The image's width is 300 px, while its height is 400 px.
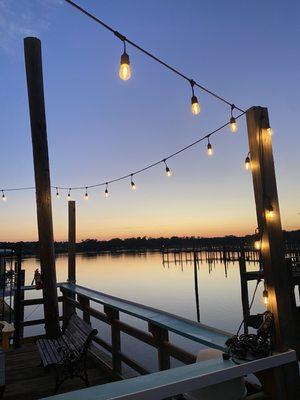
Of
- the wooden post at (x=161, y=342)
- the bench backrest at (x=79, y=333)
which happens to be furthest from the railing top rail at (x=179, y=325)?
the bench backrest at (x=79, y=333)

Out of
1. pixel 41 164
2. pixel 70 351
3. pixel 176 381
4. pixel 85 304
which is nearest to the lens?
pixel 176 381

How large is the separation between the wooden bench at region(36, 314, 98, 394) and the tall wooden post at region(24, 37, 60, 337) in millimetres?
653

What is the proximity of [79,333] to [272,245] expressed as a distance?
3.05m

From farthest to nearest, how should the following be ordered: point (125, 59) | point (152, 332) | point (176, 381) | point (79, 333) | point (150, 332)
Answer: point (79, 333), point (150, 332), point (152, 332), point (125, 59), point (176, 381)

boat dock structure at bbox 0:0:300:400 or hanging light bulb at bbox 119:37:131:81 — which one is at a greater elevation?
hanging light bulb at bbox 119:37:131:81

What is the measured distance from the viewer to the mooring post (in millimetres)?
2551

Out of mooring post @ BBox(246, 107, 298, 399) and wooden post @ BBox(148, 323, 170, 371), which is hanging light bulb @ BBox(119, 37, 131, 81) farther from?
wooden post @ BBox(148, 323, 170, 371)

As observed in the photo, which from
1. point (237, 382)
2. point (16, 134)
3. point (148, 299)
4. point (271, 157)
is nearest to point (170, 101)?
point (16, 134)

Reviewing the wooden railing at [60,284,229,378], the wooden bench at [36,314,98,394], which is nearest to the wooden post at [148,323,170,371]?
the wooden railing at [60,284,229,378]

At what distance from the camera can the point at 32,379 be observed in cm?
470

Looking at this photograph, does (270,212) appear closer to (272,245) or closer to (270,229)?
(270,229)

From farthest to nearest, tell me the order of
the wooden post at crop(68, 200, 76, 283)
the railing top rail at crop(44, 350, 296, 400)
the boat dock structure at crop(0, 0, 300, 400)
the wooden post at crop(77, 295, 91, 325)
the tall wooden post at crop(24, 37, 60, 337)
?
the wooden post at crop(68, 200, 76, 283) < the wooden post at crop(77, 295, 91, 325) < the tall wooden post at crop(24, 37, 60, 337) < the boat dock structure at crop(0, 0, 300, 400) < the railing top rail at crop(44, 350, 296, 400)

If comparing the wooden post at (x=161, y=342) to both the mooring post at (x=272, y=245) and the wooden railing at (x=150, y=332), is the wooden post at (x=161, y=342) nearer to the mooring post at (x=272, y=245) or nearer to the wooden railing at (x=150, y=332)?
the wooden railing at (x=150, y=332)

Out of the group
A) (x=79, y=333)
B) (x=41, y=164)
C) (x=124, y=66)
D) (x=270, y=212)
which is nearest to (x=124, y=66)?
(x=124, y=66)
